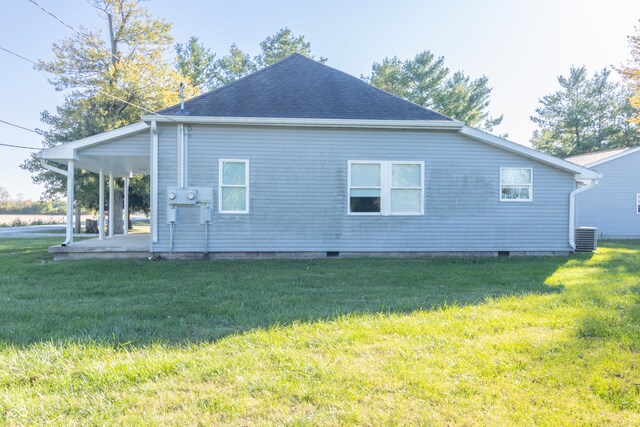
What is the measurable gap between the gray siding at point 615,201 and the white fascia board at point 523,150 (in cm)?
798

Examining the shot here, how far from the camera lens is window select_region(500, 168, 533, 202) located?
9742 millimetres

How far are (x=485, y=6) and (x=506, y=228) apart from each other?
6442mm

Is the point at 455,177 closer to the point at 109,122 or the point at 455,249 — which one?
the point at 455,249

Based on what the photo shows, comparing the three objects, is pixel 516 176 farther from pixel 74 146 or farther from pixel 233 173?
pixel 74 146

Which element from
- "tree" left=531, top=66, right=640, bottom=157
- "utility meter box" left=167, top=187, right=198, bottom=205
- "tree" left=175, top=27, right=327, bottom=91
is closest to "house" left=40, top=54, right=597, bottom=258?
"utility meter box" left=167, top=187, right=198, bottom=205

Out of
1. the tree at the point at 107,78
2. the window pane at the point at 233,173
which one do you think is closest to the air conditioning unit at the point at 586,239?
the window pane at the point at 233,173

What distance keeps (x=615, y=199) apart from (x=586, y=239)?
766 cm

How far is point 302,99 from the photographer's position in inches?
385

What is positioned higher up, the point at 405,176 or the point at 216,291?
the point at 405,176

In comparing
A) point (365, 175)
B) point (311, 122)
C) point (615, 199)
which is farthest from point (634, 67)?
point (311, 122)

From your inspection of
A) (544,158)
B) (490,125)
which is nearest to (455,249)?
(544,158)

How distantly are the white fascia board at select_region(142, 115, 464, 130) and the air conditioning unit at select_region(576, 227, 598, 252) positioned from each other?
209 inches

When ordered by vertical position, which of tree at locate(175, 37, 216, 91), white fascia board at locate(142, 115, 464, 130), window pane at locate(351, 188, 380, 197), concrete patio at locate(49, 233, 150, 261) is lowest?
concrete patio at locate(49, 233, 150, 261)

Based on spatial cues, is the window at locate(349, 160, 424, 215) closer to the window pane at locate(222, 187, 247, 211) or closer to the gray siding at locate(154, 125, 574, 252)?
the gray siding at locate(154, 125, 574, 252)
